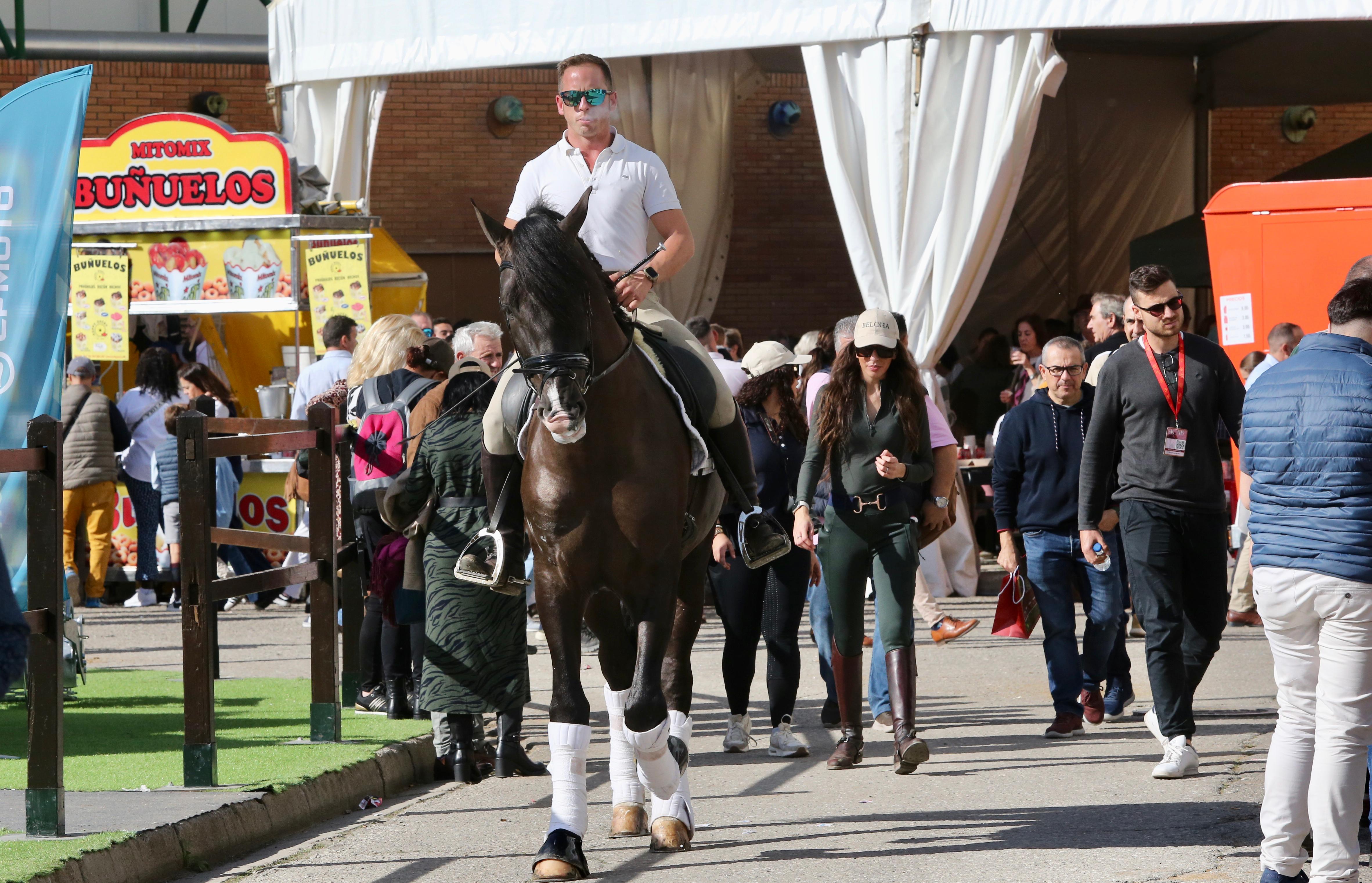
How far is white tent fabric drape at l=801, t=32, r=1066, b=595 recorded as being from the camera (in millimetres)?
Answer: 13109

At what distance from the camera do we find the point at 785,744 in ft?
25.3

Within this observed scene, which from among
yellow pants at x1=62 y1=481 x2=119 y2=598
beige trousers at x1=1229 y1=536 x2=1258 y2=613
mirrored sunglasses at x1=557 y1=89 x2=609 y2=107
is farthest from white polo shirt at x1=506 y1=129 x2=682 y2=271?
yellow pants at x1=62 y1=481 x2=119 y2=598

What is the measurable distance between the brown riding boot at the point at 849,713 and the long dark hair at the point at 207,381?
25.3ft

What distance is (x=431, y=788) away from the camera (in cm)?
746

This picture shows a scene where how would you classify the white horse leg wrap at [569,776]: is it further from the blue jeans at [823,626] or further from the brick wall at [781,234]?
the brick wall at [781,234]

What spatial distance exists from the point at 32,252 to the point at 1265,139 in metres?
20.0

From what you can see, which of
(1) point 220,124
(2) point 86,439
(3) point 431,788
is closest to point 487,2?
(1) point 220,124

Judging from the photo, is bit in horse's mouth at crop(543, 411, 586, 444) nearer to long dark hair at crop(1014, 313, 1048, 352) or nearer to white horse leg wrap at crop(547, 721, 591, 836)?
white horse leg wrap at crop(547, 721, 591, 836)

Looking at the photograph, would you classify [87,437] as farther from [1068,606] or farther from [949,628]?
[1068,606]

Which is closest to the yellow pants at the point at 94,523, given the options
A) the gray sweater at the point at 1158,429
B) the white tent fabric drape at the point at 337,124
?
the white tent fabric drape at the point at 337,124

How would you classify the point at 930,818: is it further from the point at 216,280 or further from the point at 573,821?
the point at 216,280

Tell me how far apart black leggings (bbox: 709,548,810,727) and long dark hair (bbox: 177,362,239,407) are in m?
6.94

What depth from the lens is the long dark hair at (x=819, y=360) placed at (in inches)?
362

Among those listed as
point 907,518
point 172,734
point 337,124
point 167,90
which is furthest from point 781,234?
point 172,734
